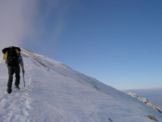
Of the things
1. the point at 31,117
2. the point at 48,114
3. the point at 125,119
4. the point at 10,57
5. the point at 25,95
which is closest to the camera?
the point at 31,117

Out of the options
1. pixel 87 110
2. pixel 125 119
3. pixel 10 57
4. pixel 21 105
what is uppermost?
pixel 10 57

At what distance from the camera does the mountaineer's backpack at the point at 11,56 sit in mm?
11544

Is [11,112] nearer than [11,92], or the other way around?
[11,112]

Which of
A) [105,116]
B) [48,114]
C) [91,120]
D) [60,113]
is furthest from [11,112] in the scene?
[105,116]

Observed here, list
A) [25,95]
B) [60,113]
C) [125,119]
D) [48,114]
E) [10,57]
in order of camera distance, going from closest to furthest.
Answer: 1. [48,114]
2. [60,113]
3. [25,95]
4. [10,57]
5. [125,119]

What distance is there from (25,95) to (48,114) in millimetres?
2966

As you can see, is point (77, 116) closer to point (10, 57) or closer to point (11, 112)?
point (11, 112)

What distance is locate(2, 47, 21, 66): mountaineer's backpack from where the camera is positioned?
11.5 meters

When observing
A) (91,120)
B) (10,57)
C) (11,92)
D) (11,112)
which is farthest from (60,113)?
(10,57)

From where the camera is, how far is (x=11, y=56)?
11602 millimetres

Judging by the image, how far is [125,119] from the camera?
40.4 ft

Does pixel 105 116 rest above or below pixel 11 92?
below

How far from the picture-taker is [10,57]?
11.6 metres

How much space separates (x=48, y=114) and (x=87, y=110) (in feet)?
10.8
